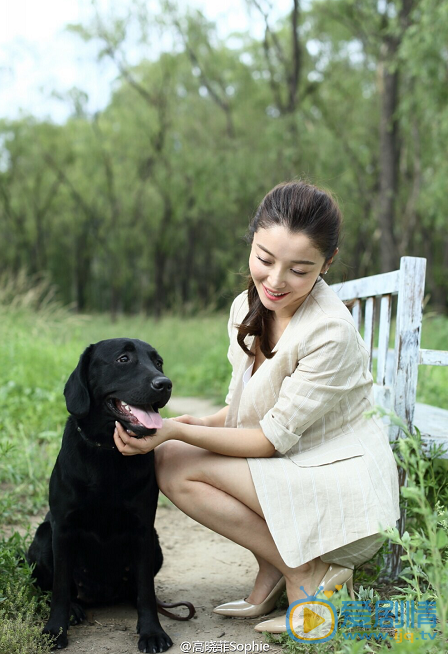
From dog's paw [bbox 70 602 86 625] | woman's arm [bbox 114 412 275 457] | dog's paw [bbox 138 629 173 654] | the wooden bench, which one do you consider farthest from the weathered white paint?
dog's paw [bbox 70 602 86 625]

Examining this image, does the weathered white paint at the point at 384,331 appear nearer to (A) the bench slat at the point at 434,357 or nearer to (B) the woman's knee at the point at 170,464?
(A) the bench slat at the point at 434,357

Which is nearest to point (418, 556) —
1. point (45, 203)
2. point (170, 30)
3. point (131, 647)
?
point (131, 647)

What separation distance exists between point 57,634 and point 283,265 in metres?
1.54

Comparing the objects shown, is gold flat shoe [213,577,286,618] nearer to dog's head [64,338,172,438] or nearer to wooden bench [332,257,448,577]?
wooden bench [332,257,448,577]

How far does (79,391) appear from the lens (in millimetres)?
2240

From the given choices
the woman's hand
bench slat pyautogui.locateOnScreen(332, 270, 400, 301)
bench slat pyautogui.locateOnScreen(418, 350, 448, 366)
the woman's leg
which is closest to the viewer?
the woman's hand

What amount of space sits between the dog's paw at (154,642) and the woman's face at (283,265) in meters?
1.26

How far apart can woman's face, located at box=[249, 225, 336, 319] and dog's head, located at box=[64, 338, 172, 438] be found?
518 mm

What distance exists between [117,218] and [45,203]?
15.1 ft

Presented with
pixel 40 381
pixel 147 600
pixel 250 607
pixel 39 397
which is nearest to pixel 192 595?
pixel 250 607

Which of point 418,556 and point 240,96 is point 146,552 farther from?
point 240,96

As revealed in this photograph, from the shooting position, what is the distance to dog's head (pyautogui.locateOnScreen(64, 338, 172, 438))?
2139 mm

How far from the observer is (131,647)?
2158 millimetres

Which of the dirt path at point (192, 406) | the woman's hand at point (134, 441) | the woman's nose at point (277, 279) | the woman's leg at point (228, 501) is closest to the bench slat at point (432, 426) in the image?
the woman's leg at point (228, 501)
